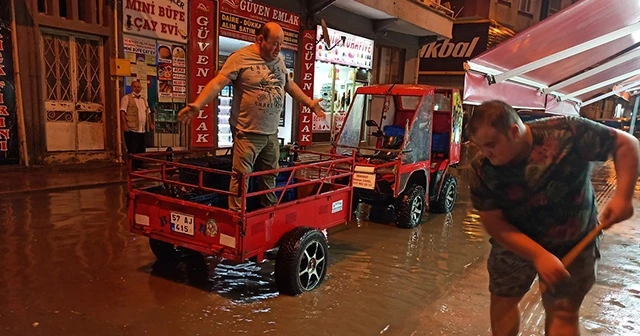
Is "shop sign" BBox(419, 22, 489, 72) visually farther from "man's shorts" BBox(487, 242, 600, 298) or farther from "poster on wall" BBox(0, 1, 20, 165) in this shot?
"man's shorts" BBox(487, 242, 600, 298)

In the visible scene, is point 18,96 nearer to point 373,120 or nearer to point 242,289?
point 373,120

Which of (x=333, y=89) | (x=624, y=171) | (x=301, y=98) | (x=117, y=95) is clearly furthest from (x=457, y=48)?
(x=624, y=171)

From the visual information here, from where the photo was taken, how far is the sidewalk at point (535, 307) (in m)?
3.67

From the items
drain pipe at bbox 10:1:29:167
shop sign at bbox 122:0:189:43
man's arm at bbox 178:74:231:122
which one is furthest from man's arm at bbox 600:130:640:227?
shop sign at bbox 122:0:189:43

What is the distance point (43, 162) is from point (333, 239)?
624cm

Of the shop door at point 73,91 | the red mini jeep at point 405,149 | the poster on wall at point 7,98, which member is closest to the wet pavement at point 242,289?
the red mini jeep at point 405,149

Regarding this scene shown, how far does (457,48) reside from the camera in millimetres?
20875

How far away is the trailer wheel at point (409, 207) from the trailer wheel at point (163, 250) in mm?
3053

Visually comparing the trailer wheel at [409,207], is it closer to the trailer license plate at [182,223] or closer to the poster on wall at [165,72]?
the trailer license plate at [182,223]

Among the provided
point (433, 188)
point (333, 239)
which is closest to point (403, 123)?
point (433, 188)

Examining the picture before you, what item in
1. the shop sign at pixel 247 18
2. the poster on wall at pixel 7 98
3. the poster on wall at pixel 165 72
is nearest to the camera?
the poster on wall at pixel 7 98

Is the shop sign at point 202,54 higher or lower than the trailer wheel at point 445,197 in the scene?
higher

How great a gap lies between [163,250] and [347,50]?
1108 centimetres

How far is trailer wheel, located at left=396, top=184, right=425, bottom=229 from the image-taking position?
643 centimetres
